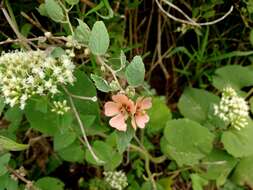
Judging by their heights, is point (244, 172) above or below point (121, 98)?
below

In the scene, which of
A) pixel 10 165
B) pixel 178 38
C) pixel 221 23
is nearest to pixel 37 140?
pixel 10 165

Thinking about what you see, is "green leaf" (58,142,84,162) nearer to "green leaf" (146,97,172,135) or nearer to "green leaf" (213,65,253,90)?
"green leaf" (146,97,172,135)

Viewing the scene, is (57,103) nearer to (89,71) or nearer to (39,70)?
(39,70)

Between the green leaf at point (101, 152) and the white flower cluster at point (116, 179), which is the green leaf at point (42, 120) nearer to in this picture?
the green leaf at point (101, 152)

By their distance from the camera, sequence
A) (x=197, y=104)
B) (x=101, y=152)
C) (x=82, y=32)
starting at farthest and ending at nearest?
1. (x=197, y=104)
2. (x=101, y=152)
3. (x=82, y=32)

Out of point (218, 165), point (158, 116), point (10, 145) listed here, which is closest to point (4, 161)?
A: point (10, 145)

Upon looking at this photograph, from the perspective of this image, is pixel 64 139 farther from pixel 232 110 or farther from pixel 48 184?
pixel 232 110

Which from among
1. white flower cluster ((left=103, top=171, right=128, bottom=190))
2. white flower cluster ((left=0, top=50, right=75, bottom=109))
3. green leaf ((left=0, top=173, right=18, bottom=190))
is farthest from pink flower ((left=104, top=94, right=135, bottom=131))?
white flower cluster ((left=103, top=171, right=128, bottom=190))

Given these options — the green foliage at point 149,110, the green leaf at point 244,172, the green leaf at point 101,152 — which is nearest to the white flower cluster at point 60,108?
the green foliage at point 149,110
